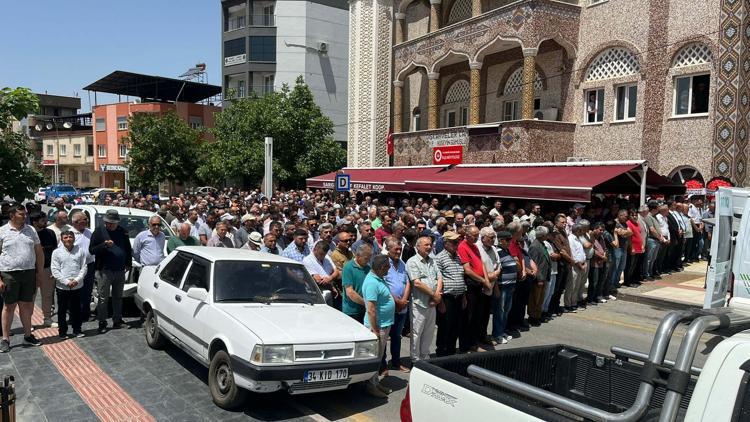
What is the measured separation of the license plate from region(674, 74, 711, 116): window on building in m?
17.5

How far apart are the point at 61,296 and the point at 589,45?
20323 mm

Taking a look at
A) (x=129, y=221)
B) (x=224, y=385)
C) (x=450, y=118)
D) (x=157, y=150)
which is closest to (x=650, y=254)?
(x=224, y=385)

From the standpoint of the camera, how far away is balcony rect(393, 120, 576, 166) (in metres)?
21.9

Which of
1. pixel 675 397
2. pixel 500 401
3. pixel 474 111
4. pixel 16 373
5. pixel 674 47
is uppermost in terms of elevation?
pixel 674 47

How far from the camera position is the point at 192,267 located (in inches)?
268

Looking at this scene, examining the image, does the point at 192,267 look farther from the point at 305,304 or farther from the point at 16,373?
the point at 16,373

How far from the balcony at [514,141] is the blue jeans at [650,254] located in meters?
9.18

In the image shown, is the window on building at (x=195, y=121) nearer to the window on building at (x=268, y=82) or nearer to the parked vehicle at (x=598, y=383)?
the window on building at (x=268, y=82)

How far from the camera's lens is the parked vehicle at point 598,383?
2.38 meters

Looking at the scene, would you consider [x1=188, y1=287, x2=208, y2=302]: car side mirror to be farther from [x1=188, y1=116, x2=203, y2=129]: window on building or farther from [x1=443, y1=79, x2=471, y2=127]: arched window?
[x1=188, y1=116, x2=203, y2=129]: window on building

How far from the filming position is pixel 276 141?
118 feet

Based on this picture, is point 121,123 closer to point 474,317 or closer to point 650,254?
point 650,254

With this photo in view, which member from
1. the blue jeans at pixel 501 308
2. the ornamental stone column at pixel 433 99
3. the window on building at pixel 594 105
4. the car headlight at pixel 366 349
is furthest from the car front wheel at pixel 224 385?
the ornamental stone column at pixel 433 99

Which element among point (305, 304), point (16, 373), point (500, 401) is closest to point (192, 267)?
point (305, 304)
